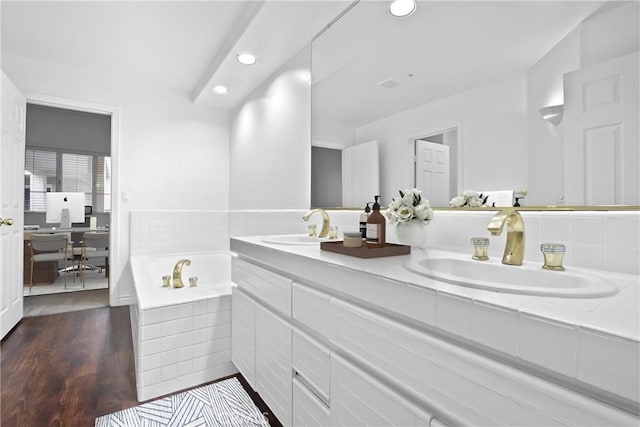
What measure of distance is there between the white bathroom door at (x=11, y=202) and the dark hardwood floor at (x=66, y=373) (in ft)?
0.74

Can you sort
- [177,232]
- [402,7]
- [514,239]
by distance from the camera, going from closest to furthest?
[514,239], [402,7], [177,232]

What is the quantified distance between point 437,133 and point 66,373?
8.00ft

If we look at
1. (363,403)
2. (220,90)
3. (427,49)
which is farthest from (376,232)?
(220,90)

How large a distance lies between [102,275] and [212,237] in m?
2.49

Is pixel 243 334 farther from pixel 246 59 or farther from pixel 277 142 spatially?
pixel 246 59

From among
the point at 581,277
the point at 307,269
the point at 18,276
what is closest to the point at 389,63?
the point at 307,269

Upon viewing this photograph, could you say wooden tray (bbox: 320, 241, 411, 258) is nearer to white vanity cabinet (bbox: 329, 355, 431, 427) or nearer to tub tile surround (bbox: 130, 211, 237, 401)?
white vanity cabinet (bbox: 329, 355, 431, 427)

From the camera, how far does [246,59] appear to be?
253 cm

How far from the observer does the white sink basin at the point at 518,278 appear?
2.08 feet

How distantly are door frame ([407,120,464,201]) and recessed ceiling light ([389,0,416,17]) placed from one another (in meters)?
0.58

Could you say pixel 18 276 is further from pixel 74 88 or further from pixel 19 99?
pixel 74 88

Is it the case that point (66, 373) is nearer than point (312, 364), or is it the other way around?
point (312, 364)

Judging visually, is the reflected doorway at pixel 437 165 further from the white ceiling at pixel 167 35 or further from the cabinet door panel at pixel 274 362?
the white ceiling at pixel 167 35

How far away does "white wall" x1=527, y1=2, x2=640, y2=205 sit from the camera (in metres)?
0.87
